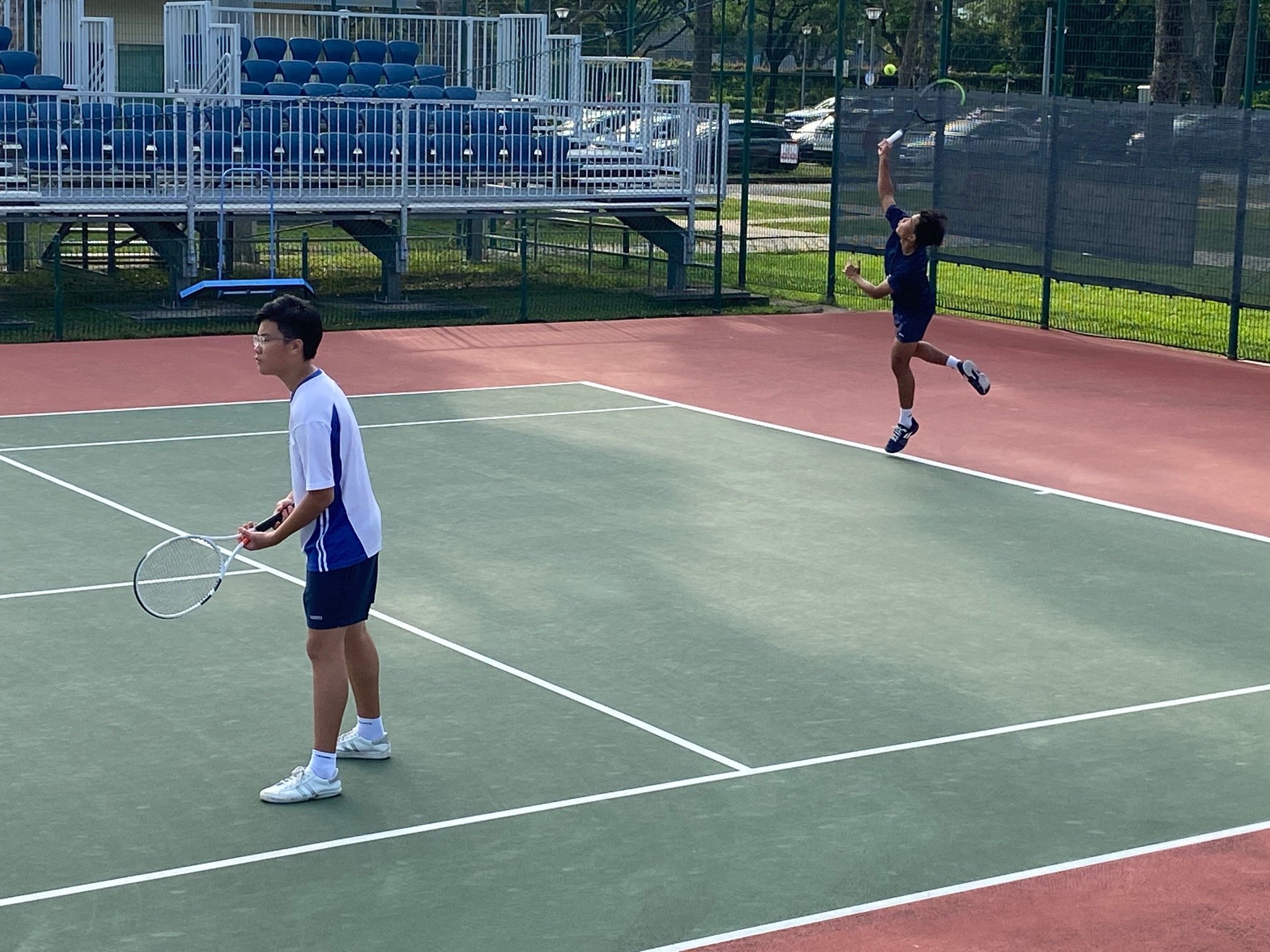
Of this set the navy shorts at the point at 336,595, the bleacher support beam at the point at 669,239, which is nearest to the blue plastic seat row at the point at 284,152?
the bleacher support beam at the point at 669,239

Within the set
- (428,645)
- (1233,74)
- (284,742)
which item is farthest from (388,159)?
(284,742)

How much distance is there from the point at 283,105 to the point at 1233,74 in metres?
11.4

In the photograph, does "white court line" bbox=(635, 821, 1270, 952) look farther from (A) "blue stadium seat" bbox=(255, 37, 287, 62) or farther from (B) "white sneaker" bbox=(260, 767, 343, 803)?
(A) "blue stadium seat" bbox=(255, 37, 287, 62)

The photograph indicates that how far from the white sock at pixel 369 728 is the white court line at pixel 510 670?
1100 millimetres

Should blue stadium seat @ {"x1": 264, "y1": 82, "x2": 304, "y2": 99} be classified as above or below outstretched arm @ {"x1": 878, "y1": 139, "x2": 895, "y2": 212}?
above

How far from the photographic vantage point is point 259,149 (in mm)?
22969

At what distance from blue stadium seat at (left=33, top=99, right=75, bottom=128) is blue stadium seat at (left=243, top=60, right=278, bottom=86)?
3044 millimetres

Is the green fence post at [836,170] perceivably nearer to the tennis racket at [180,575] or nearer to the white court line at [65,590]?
the white court line at [65,590]

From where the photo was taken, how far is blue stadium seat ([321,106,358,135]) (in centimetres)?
2331

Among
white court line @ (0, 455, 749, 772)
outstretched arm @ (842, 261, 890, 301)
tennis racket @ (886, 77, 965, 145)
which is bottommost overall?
white court line @ (0, 455, 749, 772)

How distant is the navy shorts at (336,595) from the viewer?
705 cm

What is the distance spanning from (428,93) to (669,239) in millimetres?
4027

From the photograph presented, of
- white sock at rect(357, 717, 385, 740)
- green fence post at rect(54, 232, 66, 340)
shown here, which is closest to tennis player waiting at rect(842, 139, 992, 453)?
white sock at rect(357, 717, 385, 740)

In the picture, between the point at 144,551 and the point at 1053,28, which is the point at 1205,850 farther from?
the point at 1053,28
